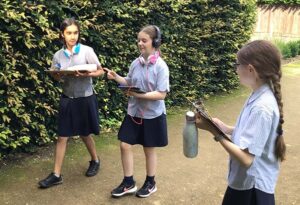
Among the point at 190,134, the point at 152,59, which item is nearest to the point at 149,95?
the point at 152,59

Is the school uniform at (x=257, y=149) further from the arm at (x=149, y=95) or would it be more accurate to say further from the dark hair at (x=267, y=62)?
the arm at (x=149, y=95)

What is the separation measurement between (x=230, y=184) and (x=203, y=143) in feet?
11.5

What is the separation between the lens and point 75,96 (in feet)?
15.5

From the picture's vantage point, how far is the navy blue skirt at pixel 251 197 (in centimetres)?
284

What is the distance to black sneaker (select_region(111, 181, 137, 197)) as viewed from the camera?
4.55 m

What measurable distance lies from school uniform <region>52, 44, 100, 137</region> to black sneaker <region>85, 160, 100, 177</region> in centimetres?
52

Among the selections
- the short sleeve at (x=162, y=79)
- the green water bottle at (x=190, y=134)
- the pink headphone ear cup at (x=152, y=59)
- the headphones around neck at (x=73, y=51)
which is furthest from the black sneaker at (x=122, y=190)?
the green water bottle at (x=190, y=134)

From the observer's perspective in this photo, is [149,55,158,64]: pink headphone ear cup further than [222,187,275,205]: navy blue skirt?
Yes

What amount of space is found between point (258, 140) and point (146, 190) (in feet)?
7.25

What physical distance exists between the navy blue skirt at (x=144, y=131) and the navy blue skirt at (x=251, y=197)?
157 cm

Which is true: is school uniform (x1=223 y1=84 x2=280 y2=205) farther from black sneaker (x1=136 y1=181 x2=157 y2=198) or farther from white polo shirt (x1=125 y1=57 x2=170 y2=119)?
black sneaker (x1=136 y1=181 x2=157 y2=198)

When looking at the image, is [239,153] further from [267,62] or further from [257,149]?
[267,62]

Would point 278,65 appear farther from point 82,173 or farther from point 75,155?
point 75,155

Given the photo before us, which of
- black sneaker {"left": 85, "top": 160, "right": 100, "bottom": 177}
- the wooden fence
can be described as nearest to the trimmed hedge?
the wooden fence
